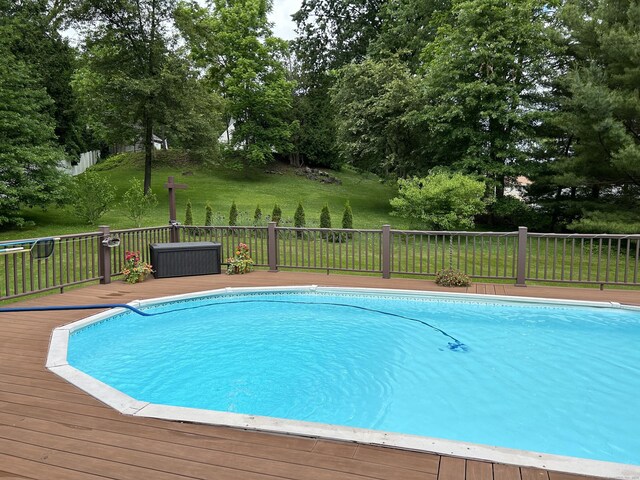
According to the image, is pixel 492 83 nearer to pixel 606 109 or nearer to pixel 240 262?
pixel 606 109

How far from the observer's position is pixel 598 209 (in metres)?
12.5

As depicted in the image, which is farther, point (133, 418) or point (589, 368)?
point (589, 368)

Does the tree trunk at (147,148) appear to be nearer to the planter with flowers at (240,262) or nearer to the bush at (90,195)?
the bush at (90,195)

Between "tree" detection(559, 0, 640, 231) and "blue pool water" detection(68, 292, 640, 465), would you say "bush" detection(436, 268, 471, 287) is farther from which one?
"tree" detection(559, 0, 640, 231)

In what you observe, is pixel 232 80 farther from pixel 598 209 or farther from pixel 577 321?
pixel 577 321

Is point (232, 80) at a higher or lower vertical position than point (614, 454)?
higher

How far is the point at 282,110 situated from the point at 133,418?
25.7 m

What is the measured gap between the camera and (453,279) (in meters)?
7.36

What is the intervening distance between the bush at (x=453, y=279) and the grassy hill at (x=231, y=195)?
7853 millimetres

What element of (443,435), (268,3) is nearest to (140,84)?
(268,3)

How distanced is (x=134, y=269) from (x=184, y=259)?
92cm

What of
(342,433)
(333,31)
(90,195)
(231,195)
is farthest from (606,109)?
(333,31)

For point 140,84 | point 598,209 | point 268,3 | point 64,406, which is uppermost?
point 268,3

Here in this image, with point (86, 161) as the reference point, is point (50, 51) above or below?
above
